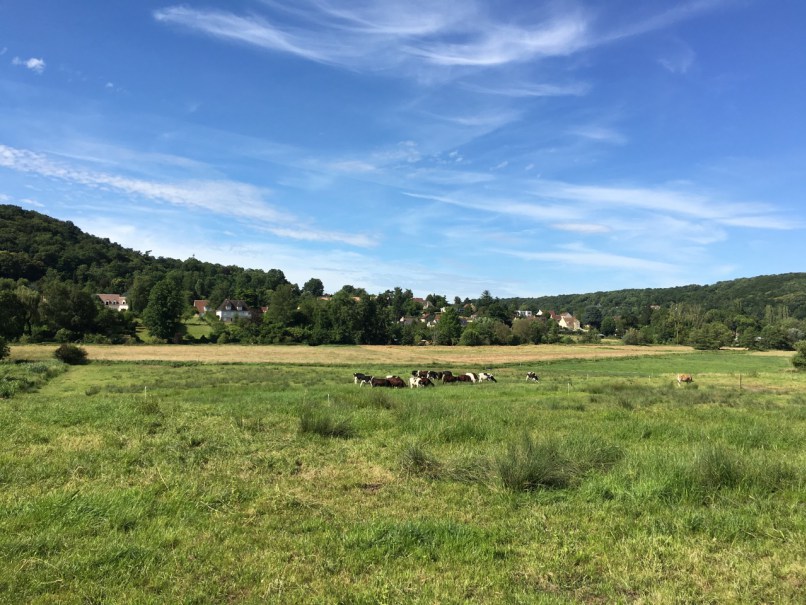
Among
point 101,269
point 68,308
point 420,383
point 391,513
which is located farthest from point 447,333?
point 101,269

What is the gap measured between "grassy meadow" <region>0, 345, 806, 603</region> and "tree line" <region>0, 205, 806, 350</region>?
7633 centimetres

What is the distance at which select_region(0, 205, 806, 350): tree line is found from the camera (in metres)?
78.6

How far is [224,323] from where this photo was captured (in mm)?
101875

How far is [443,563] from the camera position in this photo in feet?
16.5

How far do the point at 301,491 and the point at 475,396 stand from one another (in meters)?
16.2

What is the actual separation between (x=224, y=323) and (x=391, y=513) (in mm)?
102638

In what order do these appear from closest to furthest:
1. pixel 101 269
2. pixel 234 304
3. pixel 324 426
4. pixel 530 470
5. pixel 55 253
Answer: pixel 530 470, pixel 324 426, pixel 55 253, pixel 234 304, pixel 101 269

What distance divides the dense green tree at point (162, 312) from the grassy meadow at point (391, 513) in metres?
80.5

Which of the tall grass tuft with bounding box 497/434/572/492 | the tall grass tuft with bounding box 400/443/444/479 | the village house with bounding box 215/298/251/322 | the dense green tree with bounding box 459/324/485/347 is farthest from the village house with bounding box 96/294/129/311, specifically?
the tall grass tuft with bounding box 497/434/572/492

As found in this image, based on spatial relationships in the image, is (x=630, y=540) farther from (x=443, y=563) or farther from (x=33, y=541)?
(x=33, y=541)

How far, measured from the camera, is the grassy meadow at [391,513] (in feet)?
15.1

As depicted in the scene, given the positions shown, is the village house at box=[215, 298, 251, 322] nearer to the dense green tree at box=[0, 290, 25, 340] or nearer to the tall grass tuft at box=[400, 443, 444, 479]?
the dense green tree at box=[0, 290, 25, 340]

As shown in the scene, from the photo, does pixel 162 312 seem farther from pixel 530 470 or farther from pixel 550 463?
pixel 530 470

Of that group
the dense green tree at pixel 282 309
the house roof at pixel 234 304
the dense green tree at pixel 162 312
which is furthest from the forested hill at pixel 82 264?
the dense green tree at pixel 162 312
